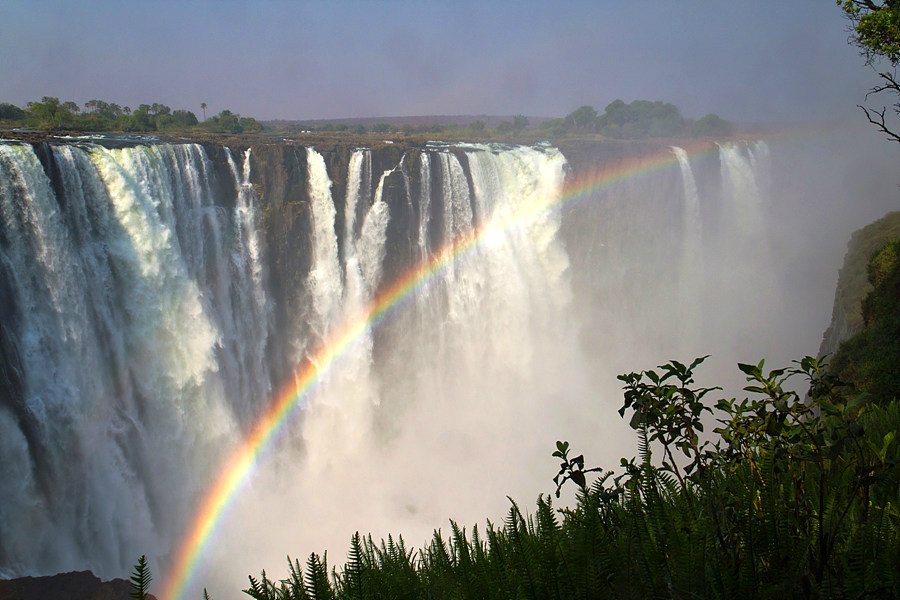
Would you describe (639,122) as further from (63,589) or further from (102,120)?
(63,589)

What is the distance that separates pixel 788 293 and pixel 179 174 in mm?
32567

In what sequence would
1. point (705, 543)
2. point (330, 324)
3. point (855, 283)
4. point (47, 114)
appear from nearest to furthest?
point (705, 543)
point (855, 283)
point (330, 324)
point (47, 114)

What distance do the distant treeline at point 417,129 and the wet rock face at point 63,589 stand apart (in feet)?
57.0

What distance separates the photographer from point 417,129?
189 ft

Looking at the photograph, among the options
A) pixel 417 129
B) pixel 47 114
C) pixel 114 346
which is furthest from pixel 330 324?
pixel 417 129

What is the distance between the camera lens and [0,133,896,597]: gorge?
1340 cm

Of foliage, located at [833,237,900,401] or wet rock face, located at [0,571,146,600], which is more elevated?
foliage, located at [833,237,900,401]

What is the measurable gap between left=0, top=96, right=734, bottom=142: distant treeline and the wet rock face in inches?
684

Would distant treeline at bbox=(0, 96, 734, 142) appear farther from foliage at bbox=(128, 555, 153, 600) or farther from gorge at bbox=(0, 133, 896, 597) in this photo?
foliage at bbox=(128, 555, 153, 600)

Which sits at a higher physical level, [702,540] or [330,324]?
[330,324]

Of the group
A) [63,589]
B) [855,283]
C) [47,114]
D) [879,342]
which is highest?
[47,114]

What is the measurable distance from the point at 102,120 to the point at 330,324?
16303 millimetres

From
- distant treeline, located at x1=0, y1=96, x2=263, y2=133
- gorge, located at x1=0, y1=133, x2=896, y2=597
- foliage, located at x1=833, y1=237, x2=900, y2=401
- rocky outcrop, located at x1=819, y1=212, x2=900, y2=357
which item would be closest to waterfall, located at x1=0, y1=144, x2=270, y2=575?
gorge, located at x1=0, y1=133, x2=896, y2=597

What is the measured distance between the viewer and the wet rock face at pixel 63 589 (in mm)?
8812
